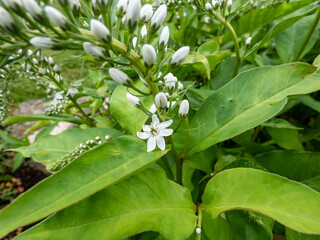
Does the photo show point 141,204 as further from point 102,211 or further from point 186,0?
point 186,0

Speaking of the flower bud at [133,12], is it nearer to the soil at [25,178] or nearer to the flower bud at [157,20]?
the flower bud at [157,20]

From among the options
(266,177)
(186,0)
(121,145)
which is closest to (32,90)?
(186,0)

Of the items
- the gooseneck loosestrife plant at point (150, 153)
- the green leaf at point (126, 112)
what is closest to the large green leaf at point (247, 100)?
the gooseneck loosestrife plant at point (150, 153)

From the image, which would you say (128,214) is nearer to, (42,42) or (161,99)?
(161,99)

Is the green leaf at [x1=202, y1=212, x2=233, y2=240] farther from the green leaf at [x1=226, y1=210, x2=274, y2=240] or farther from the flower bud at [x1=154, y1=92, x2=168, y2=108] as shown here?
the flower bud at [x1=154, y1=92, x2=168, y2=108]

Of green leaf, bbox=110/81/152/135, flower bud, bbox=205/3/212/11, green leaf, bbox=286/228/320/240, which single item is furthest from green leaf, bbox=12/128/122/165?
green leaf, bbox=286/228/320/240

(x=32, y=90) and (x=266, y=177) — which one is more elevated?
(x=266, y=177)

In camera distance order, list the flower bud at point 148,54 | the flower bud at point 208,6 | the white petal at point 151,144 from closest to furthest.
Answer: the flower bud at point 148,54
the white petal at point 151,144
the flower bud at point 208,6
